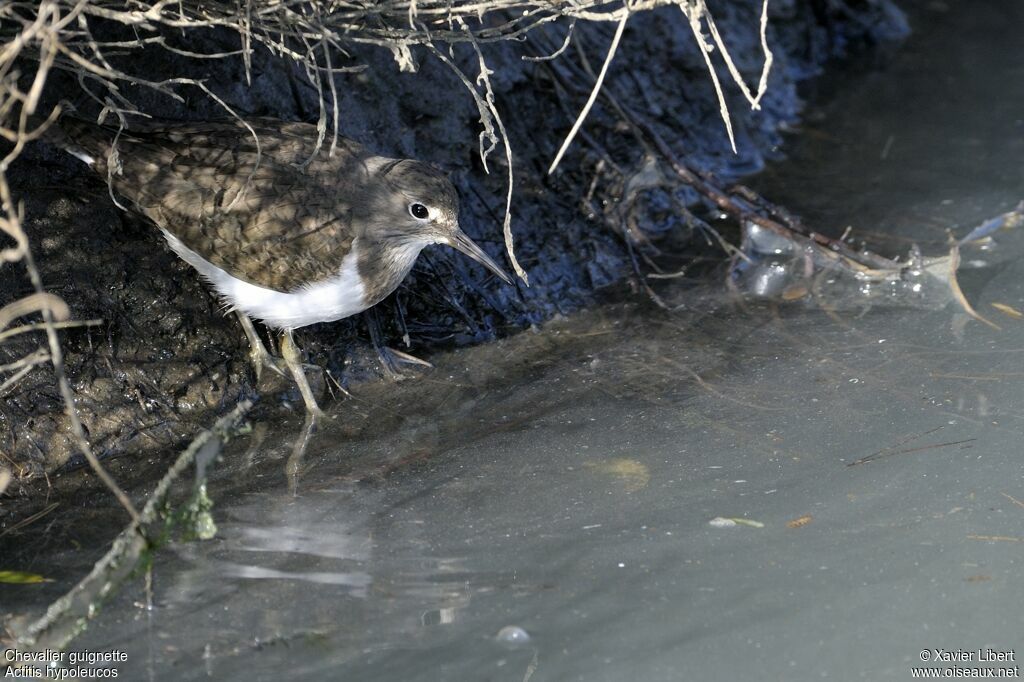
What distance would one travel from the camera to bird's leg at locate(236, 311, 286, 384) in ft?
13.4

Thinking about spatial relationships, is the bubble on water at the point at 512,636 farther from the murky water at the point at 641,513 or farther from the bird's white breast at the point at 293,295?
the bird's white breast at the point at 293,295

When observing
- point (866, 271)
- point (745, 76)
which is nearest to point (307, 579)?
point (866, 271)

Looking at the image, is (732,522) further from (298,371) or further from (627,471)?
(298,371)

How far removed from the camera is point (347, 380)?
4.16 m

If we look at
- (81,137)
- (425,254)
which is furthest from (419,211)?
(81,137)

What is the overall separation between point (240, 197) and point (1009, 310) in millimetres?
2845

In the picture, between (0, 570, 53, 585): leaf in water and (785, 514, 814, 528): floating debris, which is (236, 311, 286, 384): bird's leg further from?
(785, 514, 814, 528): floating debris

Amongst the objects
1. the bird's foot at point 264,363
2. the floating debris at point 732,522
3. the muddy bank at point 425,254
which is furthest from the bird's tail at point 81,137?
the floating debris at point 732,522

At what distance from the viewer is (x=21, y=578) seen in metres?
2.98

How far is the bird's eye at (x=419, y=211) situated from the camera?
159 inches

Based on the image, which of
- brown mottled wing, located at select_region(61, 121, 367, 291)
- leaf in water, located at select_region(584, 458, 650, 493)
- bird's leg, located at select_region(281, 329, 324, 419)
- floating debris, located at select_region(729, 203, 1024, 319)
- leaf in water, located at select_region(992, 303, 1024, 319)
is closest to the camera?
leaf in water, located at select_region(584, 458, 650, 493)

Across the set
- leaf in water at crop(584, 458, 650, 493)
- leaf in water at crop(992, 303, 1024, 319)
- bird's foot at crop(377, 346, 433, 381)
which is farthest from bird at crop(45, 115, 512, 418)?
leaf in water at crop(992, 303, 1024, 319)

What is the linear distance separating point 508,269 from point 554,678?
245 centimetres

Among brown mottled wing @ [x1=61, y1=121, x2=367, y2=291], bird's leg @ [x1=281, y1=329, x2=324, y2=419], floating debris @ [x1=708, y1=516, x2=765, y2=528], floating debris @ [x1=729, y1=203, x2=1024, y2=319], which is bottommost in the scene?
floating debris @ [x1=708, y1=516, x2=765, y2=528]
